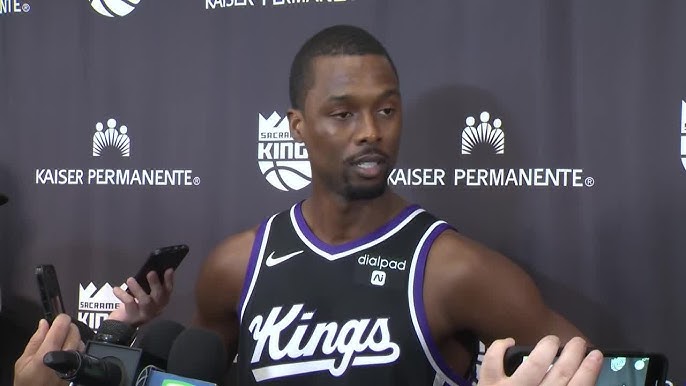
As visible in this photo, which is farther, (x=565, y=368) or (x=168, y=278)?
(x=168, y=278)

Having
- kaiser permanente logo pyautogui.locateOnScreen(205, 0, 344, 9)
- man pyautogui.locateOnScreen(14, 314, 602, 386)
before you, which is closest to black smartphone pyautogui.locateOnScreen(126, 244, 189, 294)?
kaiser permanente logo pyautogui.locateOnScreen(205, 0, 344, 9)

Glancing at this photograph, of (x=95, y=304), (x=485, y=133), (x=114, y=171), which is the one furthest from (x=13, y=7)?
A: (x=485, y=133)

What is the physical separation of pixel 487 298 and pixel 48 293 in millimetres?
744

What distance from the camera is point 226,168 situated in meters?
1.77

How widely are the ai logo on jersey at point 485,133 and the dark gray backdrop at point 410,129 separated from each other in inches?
0.6

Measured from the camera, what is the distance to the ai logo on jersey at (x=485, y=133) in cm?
155

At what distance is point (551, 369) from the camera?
657mm

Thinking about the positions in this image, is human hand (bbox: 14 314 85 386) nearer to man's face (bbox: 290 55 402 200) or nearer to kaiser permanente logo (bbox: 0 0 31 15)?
man's face (bbox: 290 55 402 200)

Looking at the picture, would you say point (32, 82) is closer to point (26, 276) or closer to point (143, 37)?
point (143, 37)

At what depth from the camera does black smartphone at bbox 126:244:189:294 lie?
144 centimetres

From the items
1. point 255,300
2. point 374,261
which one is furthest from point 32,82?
point 374,261

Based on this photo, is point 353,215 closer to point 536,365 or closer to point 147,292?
point 147,292

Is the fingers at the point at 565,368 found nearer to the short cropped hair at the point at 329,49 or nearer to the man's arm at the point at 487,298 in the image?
the man's arm at the point at 487,298

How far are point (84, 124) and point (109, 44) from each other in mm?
213
